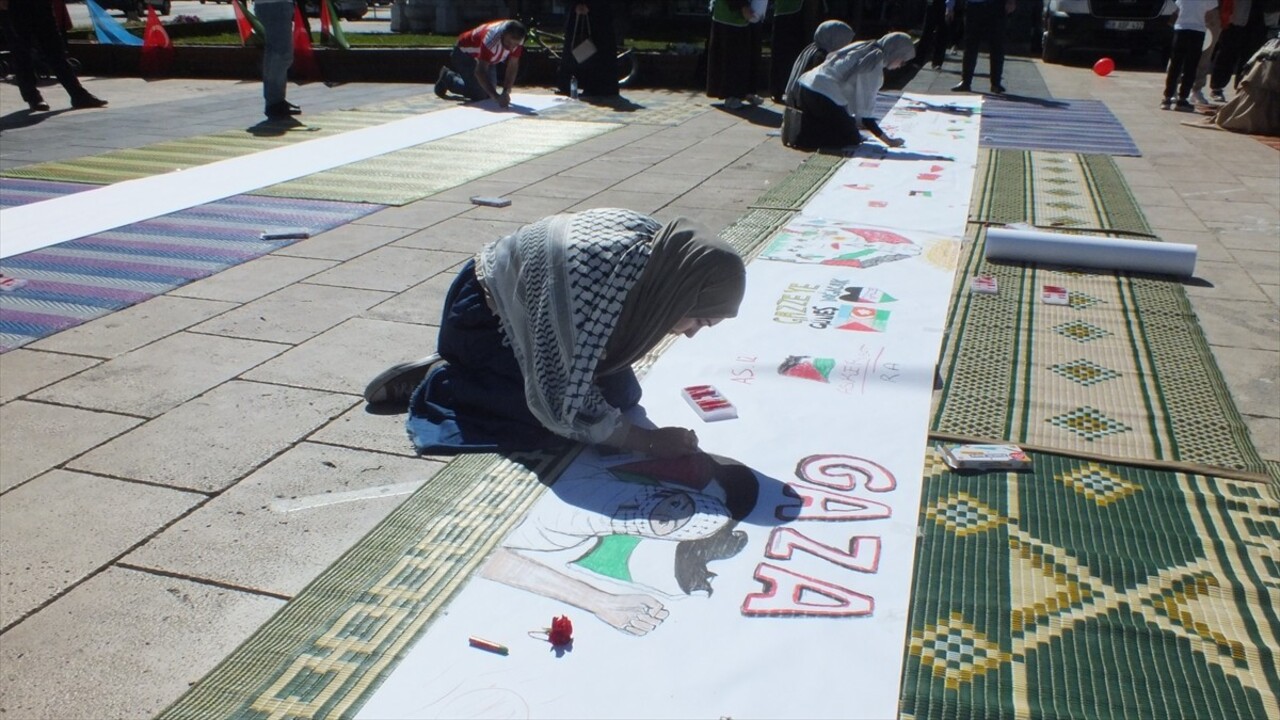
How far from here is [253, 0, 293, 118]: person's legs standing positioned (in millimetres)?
9117

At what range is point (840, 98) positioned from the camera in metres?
8.26

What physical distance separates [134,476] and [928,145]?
7068mm

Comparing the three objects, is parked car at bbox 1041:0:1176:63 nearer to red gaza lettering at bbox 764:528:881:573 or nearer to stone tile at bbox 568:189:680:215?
stone tile at bbox 568:189:680:215

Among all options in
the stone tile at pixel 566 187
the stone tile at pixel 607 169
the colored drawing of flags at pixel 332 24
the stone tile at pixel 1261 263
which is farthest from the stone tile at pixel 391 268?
the colored drawing of flags at pixel 332 24

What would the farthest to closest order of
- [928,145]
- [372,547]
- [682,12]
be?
[682,12], [928,145], [372,547]

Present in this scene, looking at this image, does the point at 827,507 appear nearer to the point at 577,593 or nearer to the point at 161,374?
the point at 577,593

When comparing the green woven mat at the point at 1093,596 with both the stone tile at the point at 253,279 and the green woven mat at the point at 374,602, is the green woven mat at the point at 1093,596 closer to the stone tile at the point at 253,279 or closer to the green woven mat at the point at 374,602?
the green woven mat at the point at 374,602

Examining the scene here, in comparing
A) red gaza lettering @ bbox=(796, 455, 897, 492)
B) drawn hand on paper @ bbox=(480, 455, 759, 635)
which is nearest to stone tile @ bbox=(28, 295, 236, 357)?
drawn hand on paper @ bbox=(480, 455, 759, 635)

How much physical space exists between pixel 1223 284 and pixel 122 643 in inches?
184

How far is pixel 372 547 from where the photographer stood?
263 cm

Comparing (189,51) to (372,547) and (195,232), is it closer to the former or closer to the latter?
(195,232)

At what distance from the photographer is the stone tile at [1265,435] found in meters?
3.17

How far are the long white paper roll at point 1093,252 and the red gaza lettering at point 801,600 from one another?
3220 mm

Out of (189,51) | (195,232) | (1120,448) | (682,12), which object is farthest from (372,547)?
(682,12)
